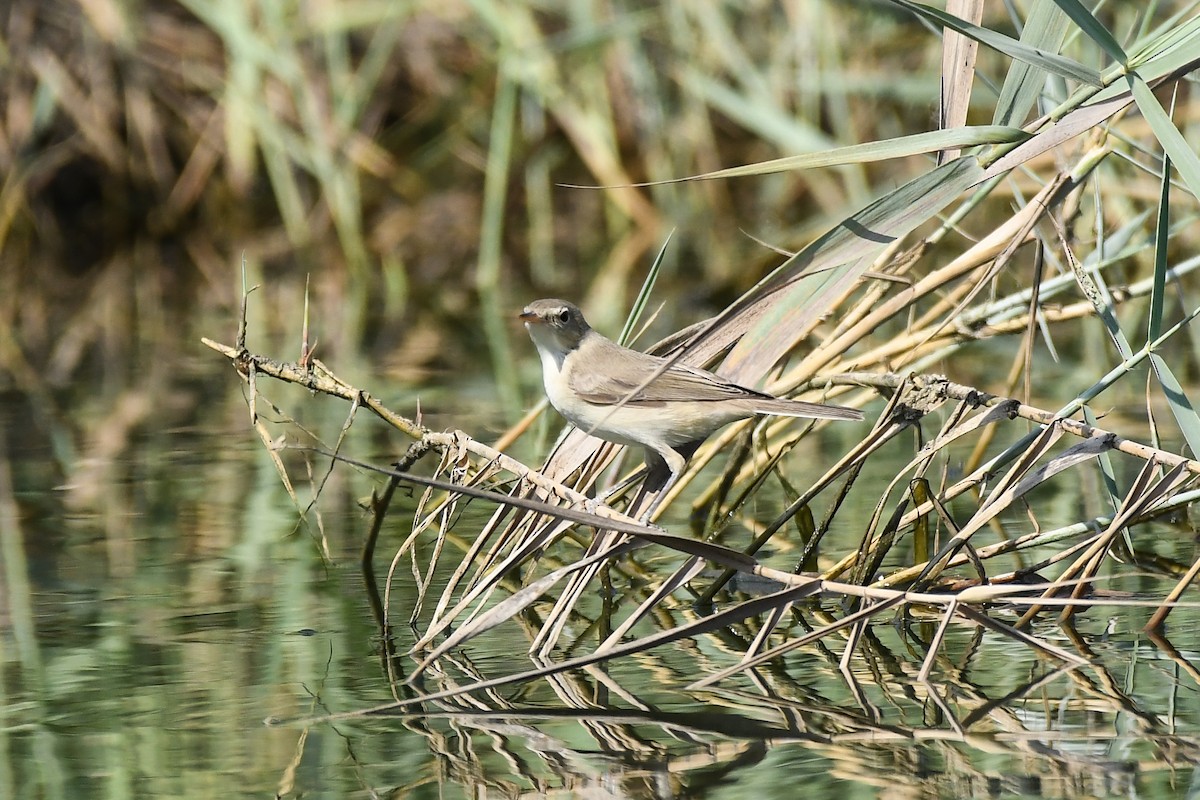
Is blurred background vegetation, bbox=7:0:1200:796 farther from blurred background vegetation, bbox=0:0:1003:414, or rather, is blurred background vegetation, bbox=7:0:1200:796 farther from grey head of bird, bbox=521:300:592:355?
grey head of bird, bbox=521:300:592:355

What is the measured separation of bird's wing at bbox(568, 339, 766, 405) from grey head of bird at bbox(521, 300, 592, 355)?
3.2 inches

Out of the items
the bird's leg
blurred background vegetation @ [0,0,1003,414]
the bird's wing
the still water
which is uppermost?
blurred background vegetation @ [0,0,1003,414]

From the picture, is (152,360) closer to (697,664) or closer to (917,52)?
(697,664)

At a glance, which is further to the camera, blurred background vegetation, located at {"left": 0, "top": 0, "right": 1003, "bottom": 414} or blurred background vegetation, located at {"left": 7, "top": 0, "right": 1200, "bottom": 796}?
blurred background vegetation, located at {"left": 0, "top": 0, "right": 1003, "bottom": 414}

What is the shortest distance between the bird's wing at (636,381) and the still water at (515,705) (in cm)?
54

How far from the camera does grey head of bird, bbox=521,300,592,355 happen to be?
4398 millimetres

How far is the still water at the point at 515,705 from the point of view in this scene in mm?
→ 2818

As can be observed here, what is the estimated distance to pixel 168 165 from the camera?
13.4 m

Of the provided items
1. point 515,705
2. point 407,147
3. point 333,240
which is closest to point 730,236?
point 407,147

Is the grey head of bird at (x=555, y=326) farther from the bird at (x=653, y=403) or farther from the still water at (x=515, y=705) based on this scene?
the still water at (x=515, y=705)

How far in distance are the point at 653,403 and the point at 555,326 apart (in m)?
0.47

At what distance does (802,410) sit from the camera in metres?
3.83

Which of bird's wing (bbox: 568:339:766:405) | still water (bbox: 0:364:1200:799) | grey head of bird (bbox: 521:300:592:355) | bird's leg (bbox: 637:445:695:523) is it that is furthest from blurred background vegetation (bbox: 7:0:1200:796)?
grey head of bird (bbox: 521:300:592:355)

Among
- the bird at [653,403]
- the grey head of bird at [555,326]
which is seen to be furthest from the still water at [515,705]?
the grey head of bird at [555,326]
